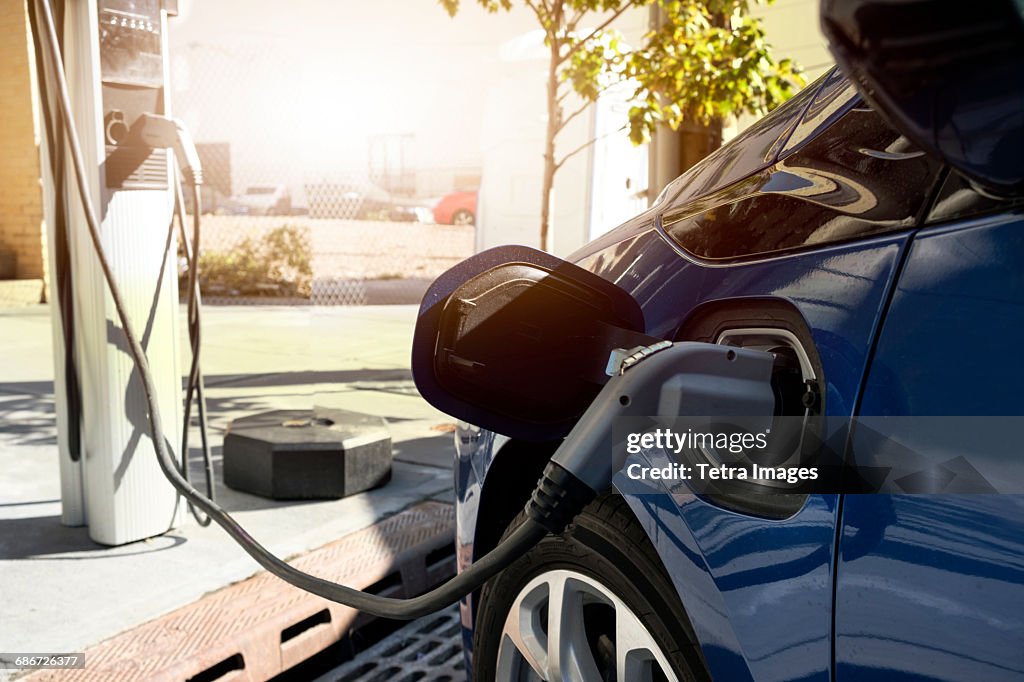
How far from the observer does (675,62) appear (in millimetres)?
5531

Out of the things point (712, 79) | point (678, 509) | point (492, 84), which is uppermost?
point (492, 84)

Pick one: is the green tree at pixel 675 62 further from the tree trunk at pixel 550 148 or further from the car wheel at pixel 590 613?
the car wheel at pixel 590 613

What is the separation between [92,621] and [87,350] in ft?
3.06

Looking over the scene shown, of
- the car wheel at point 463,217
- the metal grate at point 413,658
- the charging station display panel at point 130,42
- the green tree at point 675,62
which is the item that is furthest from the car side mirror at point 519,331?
the car wheel at point 463,217

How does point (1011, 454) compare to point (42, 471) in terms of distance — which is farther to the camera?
point (42, 471)

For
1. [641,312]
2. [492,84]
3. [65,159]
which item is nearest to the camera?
[641,312]

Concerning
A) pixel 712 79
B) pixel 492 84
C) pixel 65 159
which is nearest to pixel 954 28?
pixel 65 159

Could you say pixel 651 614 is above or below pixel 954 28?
below

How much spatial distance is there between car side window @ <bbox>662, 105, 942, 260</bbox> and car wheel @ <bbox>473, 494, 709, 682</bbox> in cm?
49

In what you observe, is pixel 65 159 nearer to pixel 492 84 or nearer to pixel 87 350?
pixel 87 350

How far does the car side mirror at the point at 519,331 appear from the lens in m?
1.58

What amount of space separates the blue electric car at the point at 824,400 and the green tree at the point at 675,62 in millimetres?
3703

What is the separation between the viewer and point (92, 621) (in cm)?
275

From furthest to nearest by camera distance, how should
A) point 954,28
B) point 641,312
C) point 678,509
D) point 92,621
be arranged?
Result: point 92,621 < point 641,312 < point 678,509 < point 954,28
